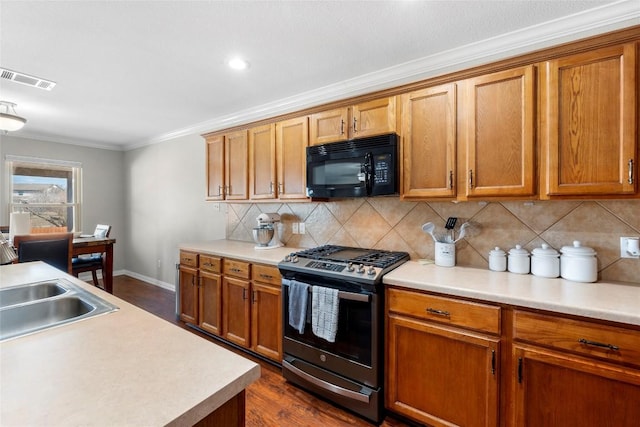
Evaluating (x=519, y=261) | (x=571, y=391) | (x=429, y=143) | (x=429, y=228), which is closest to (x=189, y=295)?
(x=429, y=228)

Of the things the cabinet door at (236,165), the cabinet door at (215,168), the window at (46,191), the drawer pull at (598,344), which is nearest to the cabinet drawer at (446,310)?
the drawer pull at (598,344)

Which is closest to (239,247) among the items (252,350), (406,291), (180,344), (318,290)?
(252,350)

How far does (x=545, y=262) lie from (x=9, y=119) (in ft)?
Answer: 15.6

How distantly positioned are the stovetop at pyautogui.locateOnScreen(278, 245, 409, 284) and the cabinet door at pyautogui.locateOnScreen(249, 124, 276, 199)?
0.85 metres

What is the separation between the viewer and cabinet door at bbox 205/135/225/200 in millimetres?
3363

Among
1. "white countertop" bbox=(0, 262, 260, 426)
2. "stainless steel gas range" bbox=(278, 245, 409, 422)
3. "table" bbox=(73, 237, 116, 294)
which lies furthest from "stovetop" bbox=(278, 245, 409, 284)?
"table" bbox=(73, 237, 116, 294)

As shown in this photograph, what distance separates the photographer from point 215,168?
3.44 metres

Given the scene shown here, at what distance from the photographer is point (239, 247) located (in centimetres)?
313

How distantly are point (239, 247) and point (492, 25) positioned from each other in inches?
108

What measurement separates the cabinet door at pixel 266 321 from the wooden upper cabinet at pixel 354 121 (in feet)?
4.36

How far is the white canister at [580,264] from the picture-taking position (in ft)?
5.54

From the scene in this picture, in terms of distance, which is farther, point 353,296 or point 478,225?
point 478,225

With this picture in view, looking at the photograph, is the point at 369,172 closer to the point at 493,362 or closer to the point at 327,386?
the point at 493,362

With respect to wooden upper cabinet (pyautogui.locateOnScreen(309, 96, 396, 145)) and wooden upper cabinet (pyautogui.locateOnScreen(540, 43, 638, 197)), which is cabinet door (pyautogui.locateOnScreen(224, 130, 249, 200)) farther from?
wooden upper cabinet (pyautogui.locateOnScreen(540, 43, 638, 197))
